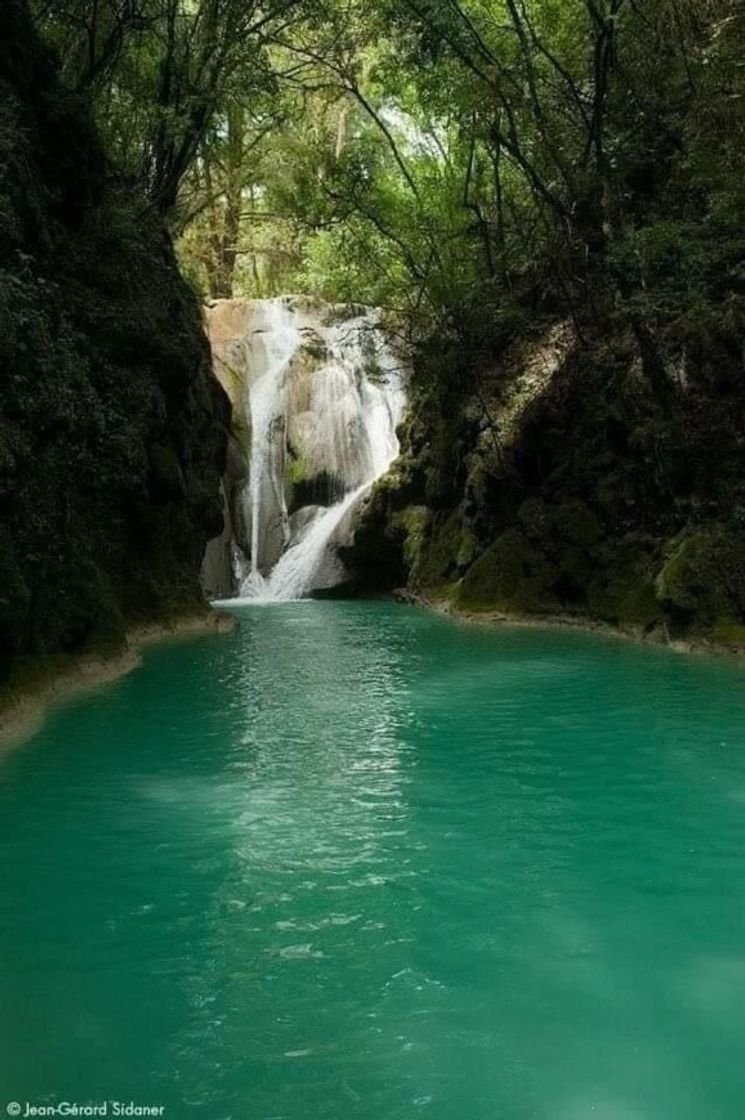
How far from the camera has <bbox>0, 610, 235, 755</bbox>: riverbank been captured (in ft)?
26.4

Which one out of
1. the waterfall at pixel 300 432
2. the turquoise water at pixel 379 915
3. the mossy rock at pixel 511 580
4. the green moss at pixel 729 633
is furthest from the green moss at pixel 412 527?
the turquoise water at pixel 379 915

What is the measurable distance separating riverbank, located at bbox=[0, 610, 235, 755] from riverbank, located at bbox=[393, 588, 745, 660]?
20.3 ft

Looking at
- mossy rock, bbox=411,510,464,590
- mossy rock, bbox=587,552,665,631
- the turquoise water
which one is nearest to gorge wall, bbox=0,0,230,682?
the turquoise water

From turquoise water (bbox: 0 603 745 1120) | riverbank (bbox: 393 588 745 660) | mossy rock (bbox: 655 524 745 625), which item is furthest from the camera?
mossy rock (bbox: 655 524 745 625)

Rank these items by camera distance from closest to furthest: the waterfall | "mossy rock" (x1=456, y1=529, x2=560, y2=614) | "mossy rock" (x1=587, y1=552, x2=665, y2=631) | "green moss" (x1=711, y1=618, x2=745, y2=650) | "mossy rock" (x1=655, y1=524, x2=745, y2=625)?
1. "green moss" (x1=711, y1=618, x2=745, y2=650)
2. "mossy rock" (x1=655, y1=524, x2=745, y2=625)
3. "mossy rock" (x1=587, y1=552, x2=665, y2=631)
4. "mossy rock" (x1=456, y1=529, x2=560, y2=614)
5. the waterfall

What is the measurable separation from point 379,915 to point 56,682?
6.49 meters

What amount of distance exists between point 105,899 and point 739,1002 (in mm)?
2891

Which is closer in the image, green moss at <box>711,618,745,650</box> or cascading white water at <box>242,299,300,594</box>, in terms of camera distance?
green moss at <box>711,618,745,650</box>

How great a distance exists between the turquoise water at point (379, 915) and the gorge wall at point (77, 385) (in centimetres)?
216

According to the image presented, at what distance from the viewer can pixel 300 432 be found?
27.3m

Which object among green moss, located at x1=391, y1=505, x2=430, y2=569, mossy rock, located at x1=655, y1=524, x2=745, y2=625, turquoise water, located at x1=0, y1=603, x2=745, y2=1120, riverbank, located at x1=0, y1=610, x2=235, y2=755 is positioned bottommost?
turquoise water, located at x1=0, y1=603, x2=745, y2=1120

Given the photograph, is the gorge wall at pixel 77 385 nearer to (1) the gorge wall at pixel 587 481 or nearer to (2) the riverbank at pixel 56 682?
(2) the riverbank at pixel 56 682

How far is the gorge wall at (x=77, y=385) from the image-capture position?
8820mm

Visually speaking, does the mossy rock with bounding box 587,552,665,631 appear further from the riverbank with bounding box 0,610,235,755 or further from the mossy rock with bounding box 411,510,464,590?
the riverbank with bounding box 0,610,235,755
